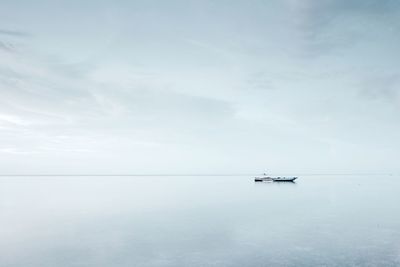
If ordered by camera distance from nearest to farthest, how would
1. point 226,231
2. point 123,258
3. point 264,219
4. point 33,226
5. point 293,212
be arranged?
1. point 123,258
2. point 226,231
3. point 33,226
4. point 264,219
5. point 293,212

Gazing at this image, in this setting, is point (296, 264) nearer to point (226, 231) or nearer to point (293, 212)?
point (226, 231)

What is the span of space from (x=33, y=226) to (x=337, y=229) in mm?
55269

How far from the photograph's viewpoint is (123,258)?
1499 inches

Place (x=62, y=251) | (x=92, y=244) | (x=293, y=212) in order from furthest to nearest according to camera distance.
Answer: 1. (x=293, y=212)
2. (x=92, y=244)
3. (x=62, y=251)

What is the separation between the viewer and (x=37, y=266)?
35844mm

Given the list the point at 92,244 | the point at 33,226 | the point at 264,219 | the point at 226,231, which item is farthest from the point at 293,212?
the point at 33,226

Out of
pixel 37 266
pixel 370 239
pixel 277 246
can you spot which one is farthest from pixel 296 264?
pixel 37 266

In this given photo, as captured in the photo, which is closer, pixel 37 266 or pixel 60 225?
pixel 37 266

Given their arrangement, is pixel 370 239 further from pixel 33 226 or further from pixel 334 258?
pixel 33 226

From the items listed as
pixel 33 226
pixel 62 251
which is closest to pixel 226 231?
pixel 62 251

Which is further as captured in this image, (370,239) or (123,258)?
(370,239)

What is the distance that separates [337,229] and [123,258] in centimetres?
3592

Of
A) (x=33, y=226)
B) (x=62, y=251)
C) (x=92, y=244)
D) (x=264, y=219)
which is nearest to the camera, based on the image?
(x=62, y=251)

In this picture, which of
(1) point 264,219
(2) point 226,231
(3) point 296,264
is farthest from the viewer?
(1) point 264,219
